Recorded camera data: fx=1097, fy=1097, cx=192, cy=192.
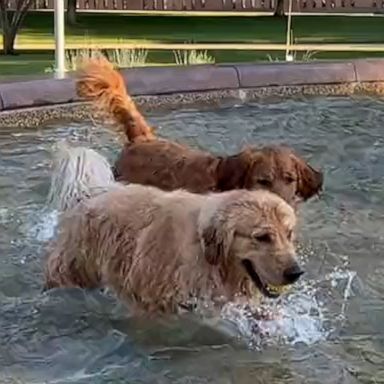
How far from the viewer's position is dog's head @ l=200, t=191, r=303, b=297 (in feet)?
16.2

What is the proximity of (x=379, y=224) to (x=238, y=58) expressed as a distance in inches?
362

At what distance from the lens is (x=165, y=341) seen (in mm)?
5375

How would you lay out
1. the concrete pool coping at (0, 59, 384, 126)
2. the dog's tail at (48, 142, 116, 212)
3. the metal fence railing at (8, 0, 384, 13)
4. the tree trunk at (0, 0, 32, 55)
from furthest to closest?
the metal fence railing at (8, 0, 384, 13)
the tree trunk at (0, 0, 32, 55)
the concrete pool coping at (0, 59, 384, 126)
the dog's tail at (48, 142, 116, 212)

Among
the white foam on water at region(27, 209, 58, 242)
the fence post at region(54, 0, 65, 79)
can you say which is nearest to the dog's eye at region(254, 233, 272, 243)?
the white foam on water at region(27, 209, 58, 242)

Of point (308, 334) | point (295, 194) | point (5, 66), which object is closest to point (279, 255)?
point (308, 334)

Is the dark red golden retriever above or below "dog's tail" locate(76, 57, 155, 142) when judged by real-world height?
below

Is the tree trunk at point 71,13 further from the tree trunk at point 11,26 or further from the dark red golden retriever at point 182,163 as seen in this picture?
the dark red golden retriever at point 182,163

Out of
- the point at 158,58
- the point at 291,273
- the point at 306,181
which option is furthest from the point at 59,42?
the point at 291,273

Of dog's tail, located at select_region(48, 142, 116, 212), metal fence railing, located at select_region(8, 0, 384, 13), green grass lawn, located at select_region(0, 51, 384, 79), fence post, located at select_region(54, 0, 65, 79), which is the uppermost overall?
dog's tail, located at select_region(48, 142, 116, 212)

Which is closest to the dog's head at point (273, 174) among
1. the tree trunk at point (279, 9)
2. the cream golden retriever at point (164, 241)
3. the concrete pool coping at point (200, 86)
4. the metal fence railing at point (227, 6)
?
the cream golden retriever at point (164, 241)

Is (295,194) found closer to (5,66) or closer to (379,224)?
(379,224)

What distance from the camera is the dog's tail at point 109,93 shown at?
7445 mm

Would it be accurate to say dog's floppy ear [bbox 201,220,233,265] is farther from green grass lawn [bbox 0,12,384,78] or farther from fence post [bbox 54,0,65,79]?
green grass lawn [bbox 0,12,384,78]

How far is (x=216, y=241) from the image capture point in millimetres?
5027
